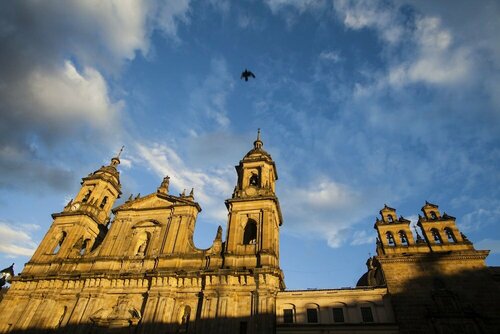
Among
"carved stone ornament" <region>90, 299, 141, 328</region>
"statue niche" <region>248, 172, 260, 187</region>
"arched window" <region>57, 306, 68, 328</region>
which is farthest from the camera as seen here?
"statue niche" <region>248, 172, 260, 187</region>

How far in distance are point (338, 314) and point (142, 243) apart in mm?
18459

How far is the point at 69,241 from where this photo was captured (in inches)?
1234

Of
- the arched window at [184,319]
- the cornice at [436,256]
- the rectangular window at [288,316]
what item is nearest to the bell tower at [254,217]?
the rectangular window at [288,316]

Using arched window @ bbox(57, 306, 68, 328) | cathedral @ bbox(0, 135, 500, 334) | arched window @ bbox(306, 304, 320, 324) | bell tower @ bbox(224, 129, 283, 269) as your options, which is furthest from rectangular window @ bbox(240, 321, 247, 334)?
arched window @ bbox(57, 306, 68, 328)

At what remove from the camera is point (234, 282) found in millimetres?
23234

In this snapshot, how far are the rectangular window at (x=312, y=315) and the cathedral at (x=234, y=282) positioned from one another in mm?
70

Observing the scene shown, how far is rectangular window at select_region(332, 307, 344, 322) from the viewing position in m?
21.3

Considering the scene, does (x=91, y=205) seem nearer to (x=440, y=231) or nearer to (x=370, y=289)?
(x=370, y=289)

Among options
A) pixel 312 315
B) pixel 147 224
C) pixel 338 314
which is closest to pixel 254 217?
pixel 312 315

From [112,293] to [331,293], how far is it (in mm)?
17304

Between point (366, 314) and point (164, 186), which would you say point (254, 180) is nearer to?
point (164, 186)

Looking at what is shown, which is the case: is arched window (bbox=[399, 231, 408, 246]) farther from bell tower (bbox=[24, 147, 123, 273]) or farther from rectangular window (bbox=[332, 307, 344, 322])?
bell tower (bbox=[24, 147, 123, 273])

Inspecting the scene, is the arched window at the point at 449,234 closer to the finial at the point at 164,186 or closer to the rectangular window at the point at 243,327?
the rectangular window at the point at 243,327

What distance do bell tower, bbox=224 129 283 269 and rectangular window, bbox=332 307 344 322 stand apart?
16.9 feet
